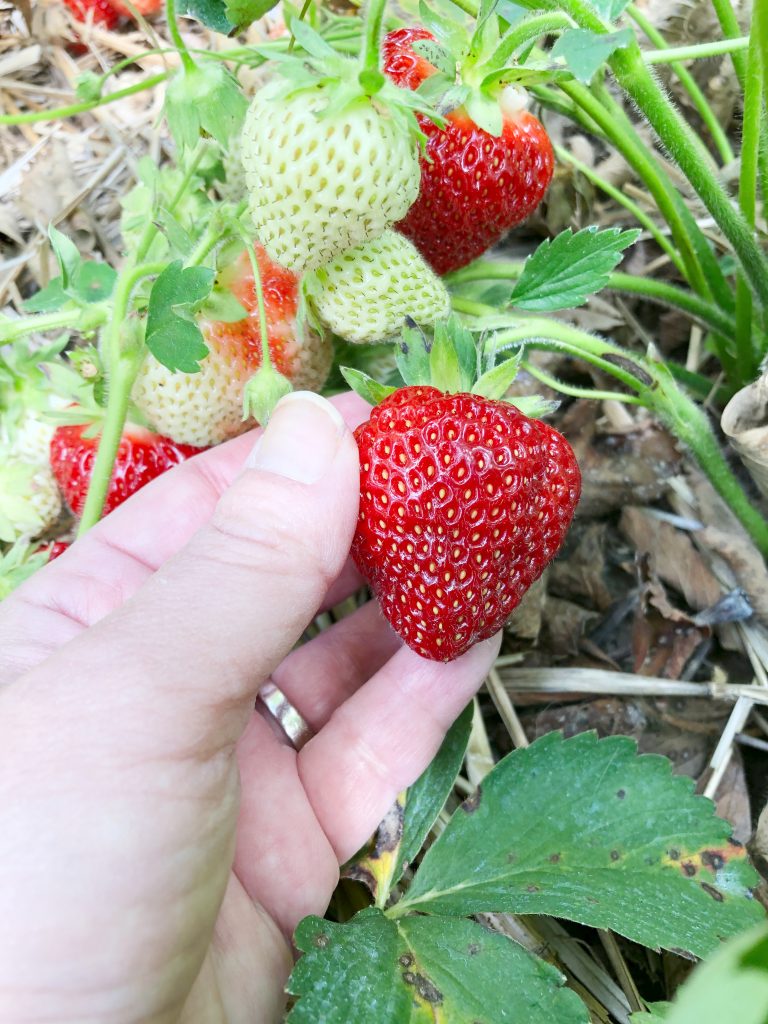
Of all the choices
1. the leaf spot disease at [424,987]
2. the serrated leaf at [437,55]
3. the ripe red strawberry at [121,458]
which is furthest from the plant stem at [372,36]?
the leaf spot disease at [424,987]

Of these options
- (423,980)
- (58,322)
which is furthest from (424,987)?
(58,322)

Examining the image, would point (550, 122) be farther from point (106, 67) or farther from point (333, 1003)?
point (333, 1003)

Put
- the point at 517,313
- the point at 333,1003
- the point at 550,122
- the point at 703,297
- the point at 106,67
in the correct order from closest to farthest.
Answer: the point at 333,1003, the point at 517,313, the point at 703,297, the point at 550,122, the point at 106,67

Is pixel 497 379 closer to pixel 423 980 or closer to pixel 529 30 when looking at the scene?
pixel 529 30

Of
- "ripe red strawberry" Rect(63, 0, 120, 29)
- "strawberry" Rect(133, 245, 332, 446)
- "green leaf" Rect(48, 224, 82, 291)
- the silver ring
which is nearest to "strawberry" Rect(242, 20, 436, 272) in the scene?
"strawberry" Rect(133, 245, 332, 446)

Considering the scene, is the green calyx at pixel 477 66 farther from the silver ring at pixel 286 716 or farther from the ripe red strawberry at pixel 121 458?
the silver ring at pixel 286 716

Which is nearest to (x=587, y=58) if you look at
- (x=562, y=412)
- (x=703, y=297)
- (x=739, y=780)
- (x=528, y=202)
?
(x=528, y=202)

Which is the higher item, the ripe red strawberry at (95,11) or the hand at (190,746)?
the ripe red strawberry at (95,11)
